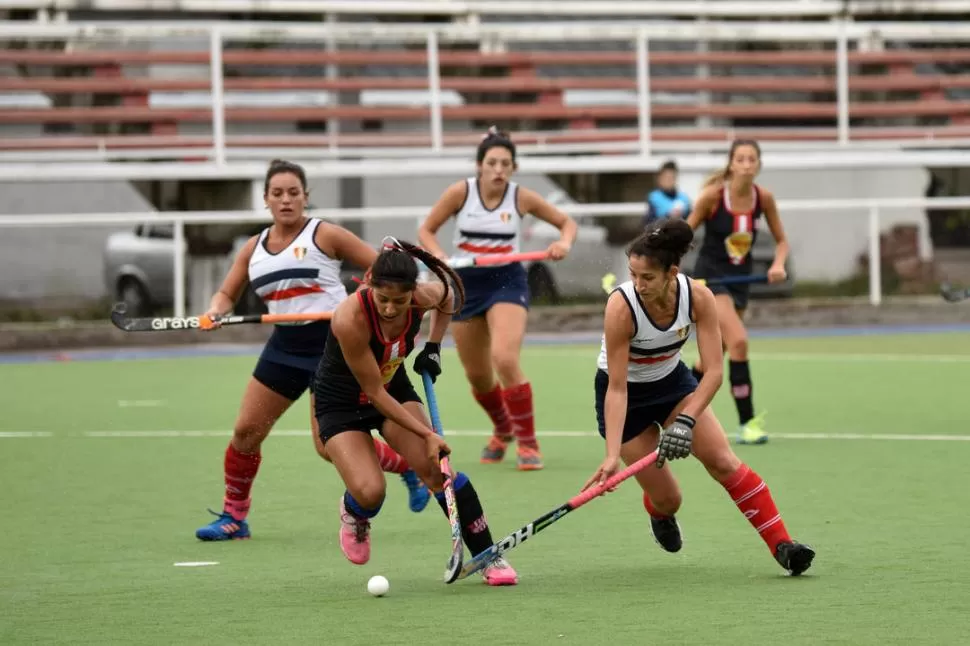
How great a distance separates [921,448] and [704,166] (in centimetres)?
1047

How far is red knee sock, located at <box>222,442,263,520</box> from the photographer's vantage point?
7.52 m

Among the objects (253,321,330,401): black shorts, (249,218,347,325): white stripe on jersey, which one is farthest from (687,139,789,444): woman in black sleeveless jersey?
(253,321,330,401): black shorts

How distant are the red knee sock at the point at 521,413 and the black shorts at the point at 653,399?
2.93 m

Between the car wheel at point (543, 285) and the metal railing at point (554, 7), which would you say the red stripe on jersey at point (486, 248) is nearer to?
the car wheel at point (543, 285)

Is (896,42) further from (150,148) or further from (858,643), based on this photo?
(858,643)

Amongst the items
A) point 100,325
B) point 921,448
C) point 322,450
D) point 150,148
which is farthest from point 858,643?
point 150,148

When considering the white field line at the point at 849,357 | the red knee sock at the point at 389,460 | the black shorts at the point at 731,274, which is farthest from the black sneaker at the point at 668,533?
the white field line at the point at 849,357

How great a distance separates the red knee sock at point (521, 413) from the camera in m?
9.56

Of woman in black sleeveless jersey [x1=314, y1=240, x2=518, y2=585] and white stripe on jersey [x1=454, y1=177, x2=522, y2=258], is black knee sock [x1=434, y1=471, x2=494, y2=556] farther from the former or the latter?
white stripe on jersey [x1=454, y1=177, x2=522, y2=258]

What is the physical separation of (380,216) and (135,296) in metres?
2.67

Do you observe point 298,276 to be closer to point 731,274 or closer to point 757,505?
point 757,505

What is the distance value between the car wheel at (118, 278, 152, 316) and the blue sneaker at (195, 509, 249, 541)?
1093 centimetres

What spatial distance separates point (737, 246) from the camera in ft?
34.9

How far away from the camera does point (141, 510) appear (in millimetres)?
8258
